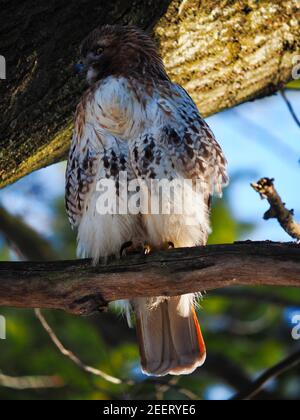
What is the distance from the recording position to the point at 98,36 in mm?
4227

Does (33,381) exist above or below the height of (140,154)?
Answer: below

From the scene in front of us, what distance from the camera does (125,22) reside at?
429 centimetres

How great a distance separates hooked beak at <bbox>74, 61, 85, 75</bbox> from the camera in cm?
414

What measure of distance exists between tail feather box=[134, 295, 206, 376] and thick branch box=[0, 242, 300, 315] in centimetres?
77

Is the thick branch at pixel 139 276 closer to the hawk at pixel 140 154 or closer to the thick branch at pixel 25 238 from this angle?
the hawk at pixel 140 154

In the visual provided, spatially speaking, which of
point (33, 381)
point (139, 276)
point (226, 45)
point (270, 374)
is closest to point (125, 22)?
point (226, 45)

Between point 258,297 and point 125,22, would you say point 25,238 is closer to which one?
point 258,297

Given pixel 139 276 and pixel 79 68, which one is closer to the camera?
pixel 139 276

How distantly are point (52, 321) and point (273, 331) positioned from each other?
1.65 meters

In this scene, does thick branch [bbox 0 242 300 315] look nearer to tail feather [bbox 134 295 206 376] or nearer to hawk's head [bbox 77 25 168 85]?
tail feather [bbox 134 295 206 376]

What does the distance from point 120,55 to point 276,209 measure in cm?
124

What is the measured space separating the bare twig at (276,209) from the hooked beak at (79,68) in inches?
40.4

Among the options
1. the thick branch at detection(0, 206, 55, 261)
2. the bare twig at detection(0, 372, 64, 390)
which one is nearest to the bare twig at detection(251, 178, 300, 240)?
the bare twig at detection(0, 372, 64, 390)
